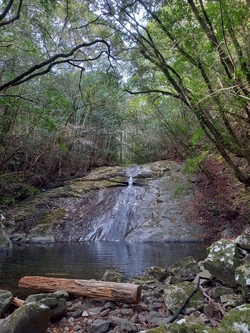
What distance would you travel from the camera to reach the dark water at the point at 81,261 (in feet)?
17.8

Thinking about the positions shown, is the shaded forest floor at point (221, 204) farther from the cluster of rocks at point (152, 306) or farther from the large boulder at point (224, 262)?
the cluster of rocks at point (152, 306)

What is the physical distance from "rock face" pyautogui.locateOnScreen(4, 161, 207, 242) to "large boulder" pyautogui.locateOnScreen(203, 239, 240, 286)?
6.47 metres

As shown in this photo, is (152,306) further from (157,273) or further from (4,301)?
(4,301)

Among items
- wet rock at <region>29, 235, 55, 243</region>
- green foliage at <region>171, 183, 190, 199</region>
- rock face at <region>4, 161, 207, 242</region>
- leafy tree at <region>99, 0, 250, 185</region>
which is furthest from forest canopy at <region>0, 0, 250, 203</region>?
wet rock at <region>29, 235, 55, 243</region>

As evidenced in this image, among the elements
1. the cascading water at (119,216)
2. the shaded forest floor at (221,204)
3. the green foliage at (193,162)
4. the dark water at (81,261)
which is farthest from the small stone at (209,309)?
the cascading water at (119,216)

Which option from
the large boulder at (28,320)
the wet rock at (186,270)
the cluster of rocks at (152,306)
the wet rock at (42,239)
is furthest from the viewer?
the wet rock at (42,239)

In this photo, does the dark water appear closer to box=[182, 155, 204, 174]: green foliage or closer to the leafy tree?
box=[182, 155, 204, 174]: green foliage

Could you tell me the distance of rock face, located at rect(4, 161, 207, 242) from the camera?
1094 centimetres

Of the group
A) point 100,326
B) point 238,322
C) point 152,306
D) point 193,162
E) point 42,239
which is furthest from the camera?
point 42,239

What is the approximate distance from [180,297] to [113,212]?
29.7ft

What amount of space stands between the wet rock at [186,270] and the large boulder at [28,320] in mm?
2574

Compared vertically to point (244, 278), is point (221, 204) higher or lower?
higher

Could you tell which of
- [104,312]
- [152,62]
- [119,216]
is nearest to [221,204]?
[119,216]

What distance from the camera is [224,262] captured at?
3.81 m
